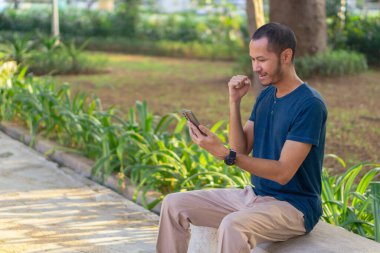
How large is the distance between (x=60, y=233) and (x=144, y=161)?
55.7 inches

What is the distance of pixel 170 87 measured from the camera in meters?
14.5

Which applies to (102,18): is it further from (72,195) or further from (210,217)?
(210,217)

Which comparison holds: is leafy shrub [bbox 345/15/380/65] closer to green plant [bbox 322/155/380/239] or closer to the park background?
the park background

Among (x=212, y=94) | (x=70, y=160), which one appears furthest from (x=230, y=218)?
(x=212, y=94)

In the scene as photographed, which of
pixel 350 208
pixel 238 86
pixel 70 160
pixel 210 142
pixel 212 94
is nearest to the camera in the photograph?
pixel 210 142

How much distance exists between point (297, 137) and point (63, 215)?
2.60 metres

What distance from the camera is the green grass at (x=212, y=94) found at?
368 inches

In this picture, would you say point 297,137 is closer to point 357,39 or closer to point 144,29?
point 357,39

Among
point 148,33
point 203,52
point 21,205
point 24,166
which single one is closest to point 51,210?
point 21,205

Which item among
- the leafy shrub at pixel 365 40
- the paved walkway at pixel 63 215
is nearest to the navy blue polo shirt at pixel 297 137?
the paved walkway at pixel 63 215

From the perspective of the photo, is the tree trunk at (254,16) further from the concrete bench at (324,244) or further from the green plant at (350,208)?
the concrete bench at (324,244)

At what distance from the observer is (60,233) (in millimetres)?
5543

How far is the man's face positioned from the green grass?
13.4ft

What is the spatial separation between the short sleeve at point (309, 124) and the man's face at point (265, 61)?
232 mm
